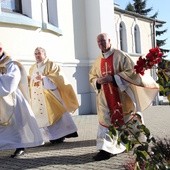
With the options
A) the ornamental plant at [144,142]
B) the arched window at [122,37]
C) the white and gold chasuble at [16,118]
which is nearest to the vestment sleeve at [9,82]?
the white and gold chasuble at [16,118]

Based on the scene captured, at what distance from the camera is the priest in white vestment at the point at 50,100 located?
725 centimetres

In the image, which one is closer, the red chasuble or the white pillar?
the red chasuble

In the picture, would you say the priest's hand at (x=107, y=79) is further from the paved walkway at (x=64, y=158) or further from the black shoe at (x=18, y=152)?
the black shoe at (x=18, y=152)

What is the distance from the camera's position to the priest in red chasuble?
595 cm

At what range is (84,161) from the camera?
221 inches

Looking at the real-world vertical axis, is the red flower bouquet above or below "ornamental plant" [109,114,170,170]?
above

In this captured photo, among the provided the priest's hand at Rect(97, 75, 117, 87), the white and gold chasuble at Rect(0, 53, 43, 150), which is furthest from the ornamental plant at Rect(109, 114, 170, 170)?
the white and gold chasuble at Rect(0, 53, 43, 150)

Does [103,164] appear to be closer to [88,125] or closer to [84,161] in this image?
[84,161]

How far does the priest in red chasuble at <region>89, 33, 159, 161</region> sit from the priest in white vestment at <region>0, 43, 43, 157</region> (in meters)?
1.09

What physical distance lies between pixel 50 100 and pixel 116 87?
1.64 meters

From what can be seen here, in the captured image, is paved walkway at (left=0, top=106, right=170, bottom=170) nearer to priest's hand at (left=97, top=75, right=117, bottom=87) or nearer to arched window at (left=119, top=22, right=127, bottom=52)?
priest's hand at (left=97, top=75, right=117, bottom=87)

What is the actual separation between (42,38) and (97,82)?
5.98 m

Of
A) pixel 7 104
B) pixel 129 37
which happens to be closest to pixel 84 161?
pixel 7 104

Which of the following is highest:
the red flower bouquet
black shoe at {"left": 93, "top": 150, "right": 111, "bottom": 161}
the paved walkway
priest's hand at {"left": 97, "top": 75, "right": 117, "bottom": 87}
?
the red flower bouquet
